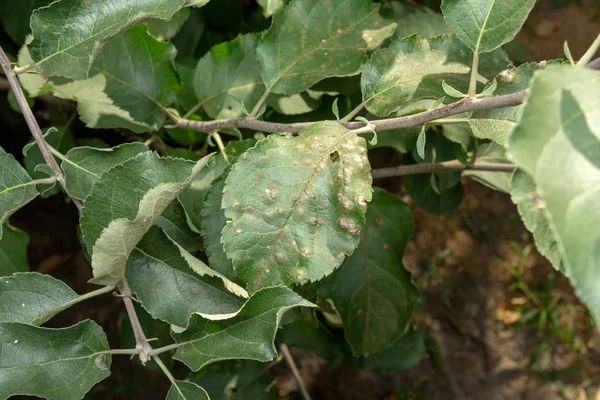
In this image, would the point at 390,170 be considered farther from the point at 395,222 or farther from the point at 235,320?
the point at 235,320

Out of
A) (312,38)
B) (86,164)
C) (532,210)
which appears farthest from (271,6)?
(532,210)

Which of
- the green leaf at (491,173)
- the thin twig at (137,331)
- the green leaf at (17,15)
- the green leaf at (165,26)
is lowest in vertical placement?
the green leaf at (491,173)

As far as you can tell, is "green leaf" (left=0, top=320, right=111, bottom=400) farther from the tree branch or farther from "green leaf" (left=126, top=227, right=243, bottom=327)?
the tree branch

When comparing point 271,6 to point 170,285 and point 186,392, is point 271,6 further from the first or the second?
point 186,392

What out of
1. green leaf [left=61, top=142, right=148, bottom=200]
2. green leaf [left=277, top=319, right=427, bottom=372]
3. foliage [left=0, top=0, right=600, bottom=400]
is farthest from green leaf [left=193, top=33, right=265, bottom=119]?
green leaf [left=277, top=319, right=427, bottom=372]

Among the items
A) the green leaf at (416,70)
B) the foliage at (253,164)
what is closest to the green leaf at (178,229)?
the foliage at (253,164)

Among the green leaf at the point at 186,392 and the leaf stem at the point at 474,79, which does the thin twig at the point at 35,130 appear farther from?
the leaf stem at the point at 474,79
